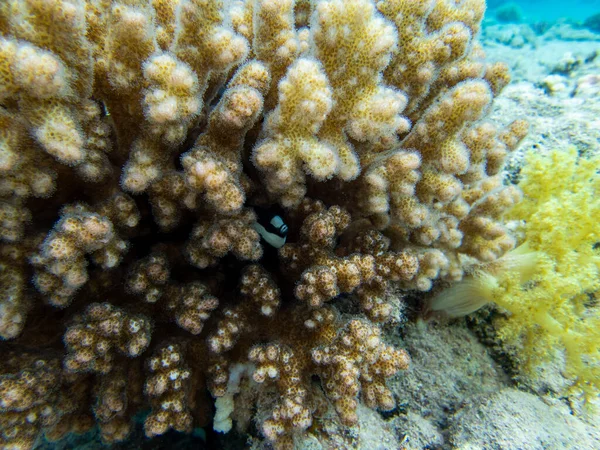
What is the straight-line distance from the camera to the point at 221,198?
167 centimetres

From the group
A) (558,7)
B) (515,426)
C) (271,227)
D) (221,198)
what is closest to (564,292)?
(515,426)

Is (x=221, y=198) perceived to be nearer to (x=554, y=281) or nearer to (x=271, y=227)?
(x=271, y=227)

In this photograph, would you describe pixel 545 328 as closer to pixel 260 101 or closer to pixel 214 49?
pixel 260 101

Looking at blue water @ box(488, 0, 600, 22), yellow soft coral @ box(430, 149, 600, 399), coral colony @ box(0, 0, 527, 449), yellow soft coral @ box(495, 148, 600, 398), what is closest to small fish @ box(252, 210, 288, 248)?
coral colony @ box(0, 0, 527, 449)

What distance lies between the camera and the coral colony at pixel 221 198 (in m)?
1.62

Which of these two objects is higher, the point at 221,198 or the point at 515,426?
the point at 221,198

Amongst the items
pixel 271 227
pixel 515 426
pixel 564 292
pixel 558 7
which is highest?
pixel 558 7

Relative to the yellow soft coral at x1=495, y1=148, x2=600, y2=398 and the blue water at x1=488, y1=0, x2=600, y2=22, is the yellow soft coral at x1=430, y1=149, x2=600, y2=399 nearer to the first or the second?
the yellow soft coral at x1=495, y1=148, x2=600, y2=398

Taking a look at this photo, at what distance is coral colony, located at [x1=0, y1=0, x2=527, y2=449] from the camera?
162 cm

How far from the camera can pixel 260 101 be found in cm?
170

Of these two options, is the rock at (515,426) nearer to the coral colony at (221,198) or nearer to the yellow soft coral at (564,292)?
the yellow soft coral at (564,292)

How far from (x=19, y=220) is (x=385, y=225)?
2111mm

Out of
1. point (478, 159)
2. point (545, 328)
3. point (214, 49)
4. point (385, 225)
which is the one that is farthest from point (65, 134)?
A: point (545, 328)

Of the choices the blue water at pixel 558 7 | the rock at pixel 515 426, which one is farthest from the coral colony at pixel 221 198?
the blue water at pixel 558 7
